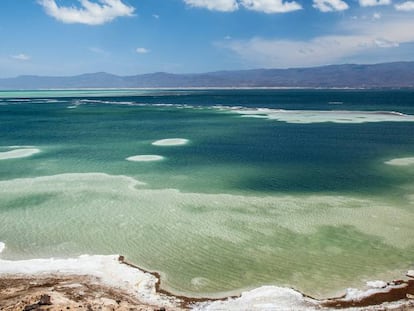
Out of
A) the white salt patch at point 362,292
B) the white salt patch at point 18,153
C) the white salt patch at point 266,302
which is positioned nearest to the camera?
the white salt patch at point 266,302

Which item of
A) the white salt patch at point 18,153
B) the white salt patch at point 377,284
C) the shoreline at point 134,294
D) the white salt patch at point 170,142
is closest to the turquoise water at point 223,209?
the white salt patch at point 18,153

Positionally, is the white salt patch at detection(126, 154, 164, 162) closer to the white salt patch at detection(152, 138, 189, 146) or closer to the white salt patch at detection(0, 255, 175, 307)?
the white salt patch at detection(152, 138, 189, 146)

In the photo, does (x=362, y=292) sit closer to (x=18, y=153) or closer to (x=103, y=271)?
(x=103, y=271)

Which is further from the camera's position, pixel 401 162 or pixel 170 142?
pixel 170 142

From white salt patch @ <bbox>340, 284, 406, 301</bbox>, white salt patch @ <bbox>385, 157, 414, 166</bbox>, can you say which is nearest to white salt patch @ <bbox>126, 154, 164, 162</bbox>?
white salt patch @ <bbox>385, 157, 414, 166</bbox>

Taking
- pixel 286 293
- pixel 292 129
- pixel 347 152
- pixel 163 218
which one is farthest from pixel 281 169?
pixel 292 129

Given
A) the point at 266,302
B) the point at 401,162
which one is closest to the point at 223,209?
the point at 266,302

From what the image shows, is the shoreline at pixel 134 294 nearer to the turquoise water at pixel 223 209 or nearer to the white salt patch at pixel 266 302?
the white salt patch at pixel 266 302

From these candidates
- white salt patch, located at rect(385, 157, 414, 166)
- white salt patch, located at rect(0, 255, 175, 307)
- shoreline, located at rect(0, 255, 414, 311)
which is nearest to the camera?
shoreline, located at rect(0, 255, 414, 311)
